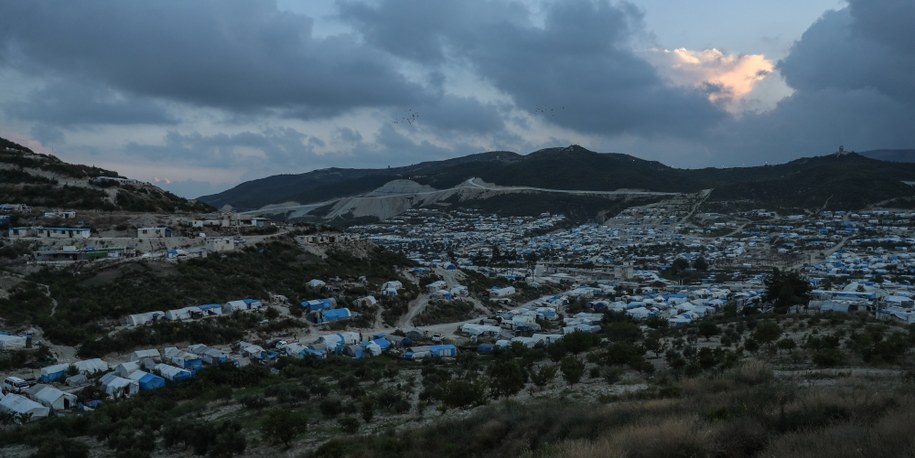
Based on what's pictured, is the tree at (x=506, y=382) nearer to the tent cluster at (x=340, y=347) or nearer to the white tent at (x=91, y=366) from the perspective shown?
the tent cluster at (x=340, y=347)

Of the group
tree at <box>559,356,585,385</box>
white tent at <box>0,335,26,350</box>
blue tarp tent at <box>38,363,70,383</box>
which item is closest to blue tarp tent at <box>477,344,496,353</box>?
tree at <box>559,356,585,385</box>

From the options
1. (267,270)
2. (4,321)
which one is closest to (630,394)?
(4,321)

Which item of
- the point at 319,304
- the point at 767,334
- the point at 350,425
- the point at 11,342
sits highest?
the point at 767,334

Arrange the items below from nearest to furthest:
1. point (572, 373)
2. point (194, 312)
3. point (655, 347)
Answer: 1. point (572, 373)
2. point (655, 347)
3. point (194, 312)

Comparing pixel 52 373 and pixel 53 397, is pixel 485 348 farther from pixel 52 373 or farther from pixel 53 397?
pixel 52 373

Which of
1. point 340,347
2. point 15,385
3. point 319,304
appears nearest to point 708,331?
point 340,347

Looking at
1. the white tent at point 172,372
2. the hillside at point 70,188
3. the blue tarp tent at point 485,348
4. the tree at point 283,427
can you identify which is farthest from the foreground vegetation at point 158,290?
the hillside at point 70,188

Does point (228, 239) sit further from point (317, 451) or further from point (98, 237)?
point (317, 451)
